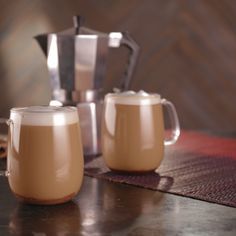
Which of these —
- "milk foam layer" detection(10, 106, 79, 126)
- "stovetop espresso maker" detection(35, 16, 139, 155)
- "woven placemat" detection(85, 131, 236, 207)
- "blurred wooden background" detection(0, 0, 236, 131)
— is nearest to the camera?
"milk foam layer" detection(10, 106, 79, 126)

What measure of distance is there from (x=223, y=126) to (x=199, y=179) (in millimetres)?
1283

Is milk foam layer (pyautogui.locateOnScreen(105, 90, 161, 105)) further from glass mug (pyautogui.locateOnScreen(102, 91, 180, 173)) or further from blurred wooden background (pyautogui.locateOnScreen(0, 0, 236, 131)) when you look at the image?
blurred wooden background (pyautogui.locateOnScreen(0, 0, 236, 131))

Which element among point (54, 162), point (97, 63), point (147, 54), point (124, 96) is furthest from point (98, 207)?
point (147, 54)

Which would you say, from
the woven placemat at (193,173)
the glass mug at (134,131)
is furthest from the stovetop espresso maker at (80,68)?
the glass mug at (134,131)

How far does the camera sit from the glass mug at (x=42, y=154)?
0.68 meters

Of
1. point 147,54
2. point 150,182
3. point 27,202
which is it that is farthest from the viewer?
point 147,54

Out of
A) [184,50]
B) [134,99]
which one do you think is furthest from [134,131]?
[184,50]

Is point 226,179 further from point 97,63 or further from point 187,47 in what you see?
point 187,47

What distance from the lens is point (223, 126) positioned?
83.4 inches

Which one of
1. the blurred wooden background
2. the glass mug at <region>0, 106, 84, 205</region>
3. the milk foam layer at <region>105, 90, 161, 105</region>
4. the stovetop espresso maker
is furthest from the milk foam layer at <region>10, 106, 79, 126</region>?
the blurred wooden background

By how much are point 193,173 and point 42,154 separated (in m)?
0.33

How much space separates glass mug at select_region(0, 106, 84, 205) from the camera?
679 millimetres

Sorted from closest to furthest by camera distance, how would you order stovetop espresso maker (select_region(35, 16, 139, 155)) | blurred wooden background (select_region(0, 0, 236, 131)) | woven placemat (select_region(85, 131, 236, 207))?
woven placemat (select_region(85, 131, 236, 207)) < stovetop espresso maker (select_region(35, 16, 139, 155)) < blurred wooden background (select_region(0, 0, 236, 131))

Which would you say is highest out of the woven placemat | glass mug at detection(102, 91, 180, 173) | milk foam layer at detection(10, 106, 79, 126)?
milk foam layer at detection(10, 106, 79, 126)
